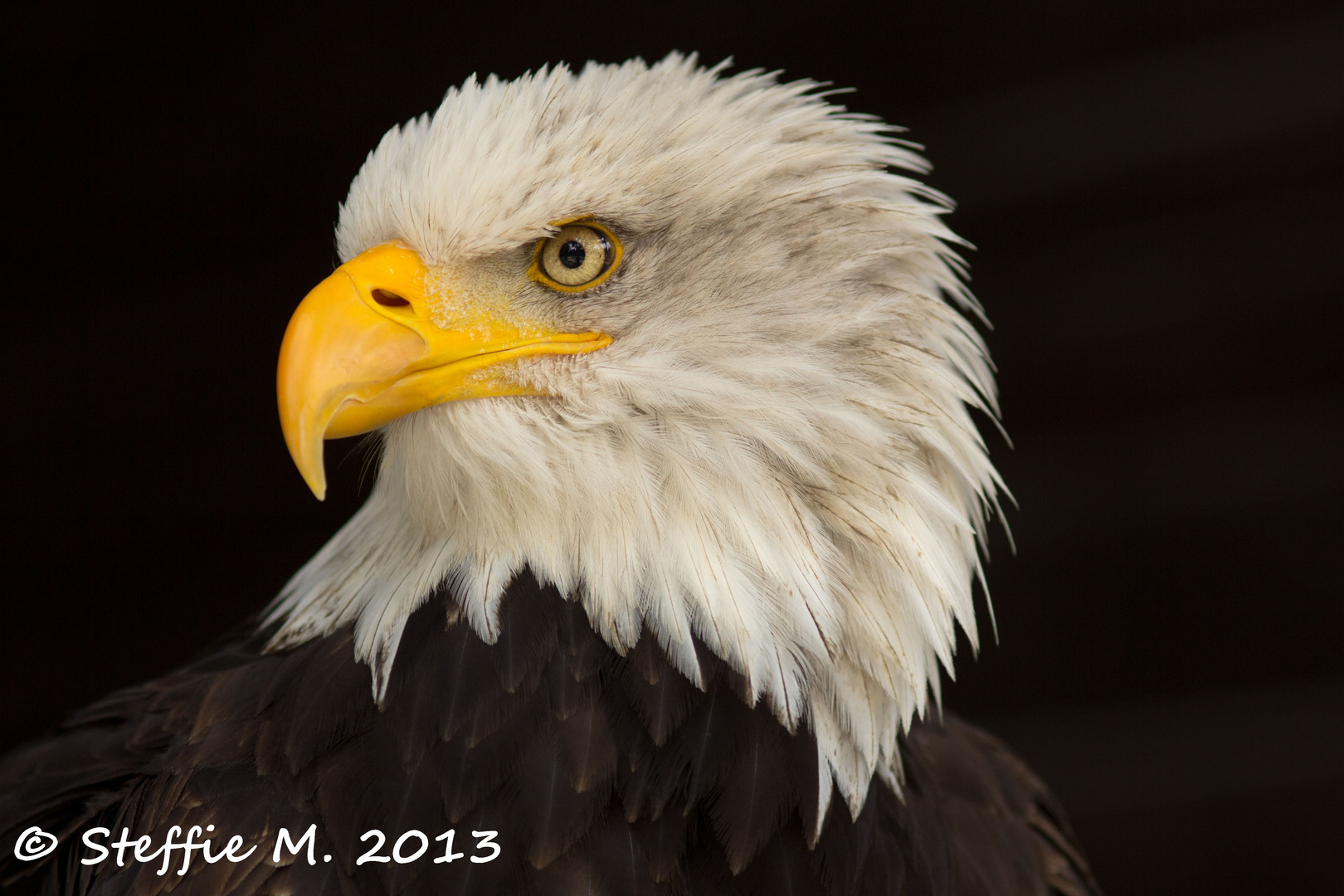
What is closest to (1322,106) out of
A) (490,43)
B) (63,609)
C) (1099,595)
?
(1099,595)

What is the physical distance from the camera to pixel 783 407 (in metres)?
1.59

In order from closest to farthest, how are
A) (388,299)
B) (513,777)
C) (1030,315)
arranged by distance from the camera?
(513,777) < (388,299) < (1030,315)

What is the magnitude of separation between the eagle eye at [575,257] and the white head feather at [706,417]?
0.9 inches

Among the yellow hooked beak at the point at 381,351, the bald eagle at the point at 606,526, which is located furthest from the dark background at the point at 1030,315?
the yellow hooked beak at the point at 381,351

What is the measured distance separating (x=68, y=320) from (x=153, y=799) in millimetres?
3463

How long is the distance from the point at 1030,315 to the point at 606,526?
9.73 feet

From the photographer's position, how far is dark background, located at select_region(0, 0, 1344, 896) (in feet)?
12.6

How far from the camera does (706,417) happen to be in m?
1.58

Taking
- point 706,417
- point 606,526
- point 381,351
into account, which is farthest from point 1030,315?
point 381,351

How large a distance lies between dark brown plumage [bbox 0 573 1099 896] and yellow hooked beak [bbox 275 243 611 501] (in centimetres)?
27

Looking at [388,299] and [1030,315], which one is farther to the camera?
[1030,315]

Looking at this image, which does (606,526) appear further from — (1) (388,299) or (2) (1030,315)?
(2) (1030,315)

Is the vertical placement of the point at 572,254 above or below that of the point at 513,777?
above

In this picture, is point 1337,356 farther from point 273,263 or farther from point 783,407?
point 273,263
